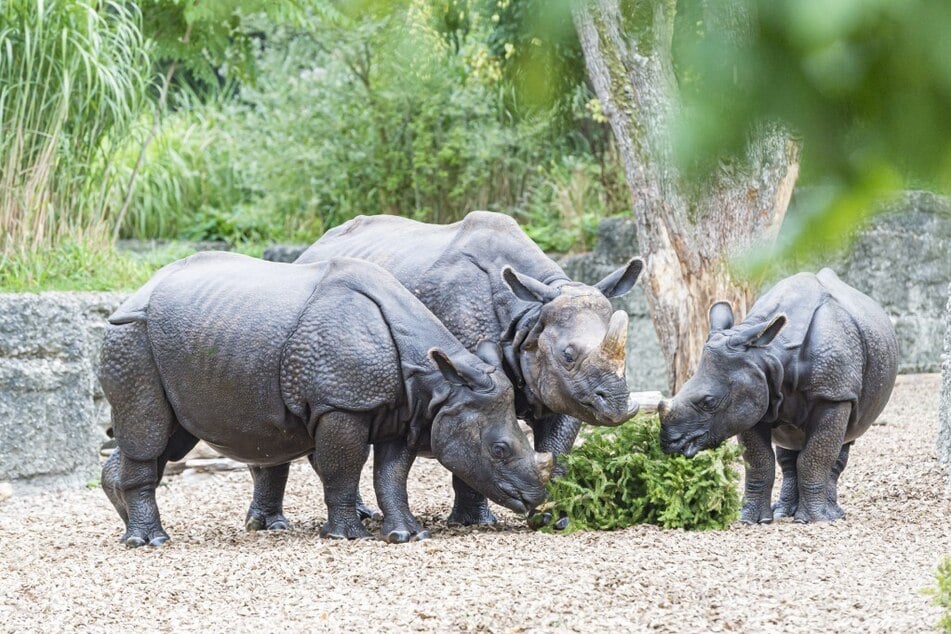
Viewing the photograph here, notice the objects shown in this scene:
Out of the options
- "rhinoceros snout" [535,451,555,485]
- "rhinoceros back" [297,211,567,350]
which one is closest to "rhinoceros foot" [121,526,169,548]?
"rhinoceros back" [297,211,567,350]

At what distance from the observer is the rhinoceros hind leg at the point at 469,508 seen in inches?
259

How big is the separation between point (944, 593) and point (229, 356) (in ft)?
10.9

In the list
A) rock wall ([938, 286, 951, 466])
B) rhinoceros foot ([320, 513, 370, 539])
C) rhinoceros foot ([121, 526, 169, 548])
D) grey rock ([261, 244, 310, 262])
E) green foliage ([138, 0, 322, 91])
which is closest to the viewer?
rhinoceros foot ([320, 513, 370, 539])

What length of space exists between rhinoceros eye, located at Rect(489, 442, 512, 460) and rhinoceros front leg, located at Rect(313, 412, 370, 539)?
0.59m

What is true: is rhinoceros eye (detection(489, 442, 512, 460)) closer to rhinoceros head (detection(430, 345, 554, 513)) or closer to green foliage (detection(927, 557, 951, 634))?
rhinoceros head (detection(430, 345, 554, 513))

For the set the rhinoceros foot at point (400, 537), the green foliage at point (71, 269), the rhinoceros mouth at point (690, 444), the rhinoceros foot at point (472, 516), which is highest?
the rhinoceros mouth at point (690, 444)

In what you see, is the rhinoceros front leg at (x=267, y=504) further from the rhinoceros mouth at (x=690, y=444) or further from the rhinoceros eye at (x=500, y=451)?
the rhinoceros mouth at (x=690, y=444)

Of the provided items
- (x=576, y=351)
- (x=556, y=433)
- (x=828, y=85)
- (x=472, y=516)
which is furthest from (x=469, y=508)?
(x=828, y=85)

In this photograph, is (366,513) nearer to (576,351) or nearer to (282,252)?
(576,351)

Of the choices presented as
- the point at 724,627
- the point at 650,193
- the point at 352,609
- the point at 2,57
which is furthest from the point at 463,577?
the point at 2,57

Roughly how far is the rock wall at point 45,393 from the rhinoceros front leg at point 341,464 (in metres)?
2.91

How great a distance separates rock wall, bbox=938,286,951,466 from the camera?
7223 millimetres

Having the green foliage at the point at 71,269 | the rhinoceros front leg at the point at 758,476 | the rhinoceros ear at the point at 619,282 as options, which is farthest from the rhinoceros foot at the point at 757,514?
the green foliage at the point at 71,269

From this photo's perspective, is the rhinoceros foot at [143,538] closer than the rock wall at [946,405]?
Yes
